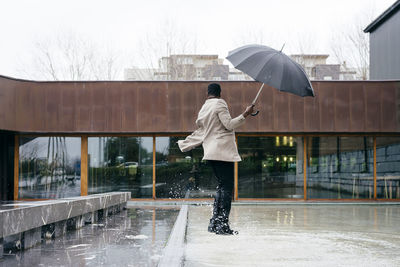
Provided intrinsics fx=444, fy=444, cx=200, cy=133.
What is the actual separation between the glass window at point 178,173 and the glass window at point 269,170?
4.03 ft

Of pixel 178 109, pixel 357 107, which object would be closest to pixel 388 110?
pixel 357 107

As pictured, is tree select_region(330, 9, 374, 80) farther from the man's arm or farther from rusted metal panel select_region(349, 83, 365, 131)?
the man's arm

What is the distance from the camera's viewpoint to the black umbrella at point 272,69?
5.40m

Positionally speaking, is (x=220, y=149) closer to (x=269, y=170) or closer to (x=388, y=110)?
(x=269, y=170)

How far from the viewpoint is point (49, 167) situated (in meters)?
15.2

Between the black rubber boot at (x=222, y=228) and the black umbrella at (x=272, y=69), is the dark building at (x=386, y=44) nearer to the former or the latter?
the black umbrella at (x=272, y=69)

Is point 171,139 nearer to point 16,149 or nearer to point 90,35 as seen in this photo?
point 16,149

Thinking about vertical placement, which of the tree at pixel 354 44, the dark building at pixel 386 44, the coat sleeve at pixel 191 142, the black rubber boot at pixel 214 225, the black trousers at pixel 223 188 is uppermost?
the tree at pixel 354 44

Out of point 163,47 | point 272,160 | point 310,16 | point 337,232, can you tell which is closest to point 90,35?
point 163,47

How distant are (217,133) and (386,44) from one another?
1652 centimetres

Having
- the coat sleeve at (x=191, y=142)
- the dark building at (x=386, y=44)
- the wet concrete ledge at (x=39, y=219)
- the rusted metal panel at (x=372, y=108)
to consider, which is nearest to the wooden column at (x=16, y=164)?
the wet concrete ledge at (x=39, y=219)

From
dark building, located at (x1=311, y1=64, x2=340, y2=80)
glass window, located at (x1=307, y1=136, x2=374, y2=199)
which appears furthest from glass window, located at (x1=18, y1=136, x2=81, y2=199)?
dark building, located at (x1=311, y1=64, x2=340, y2=80)

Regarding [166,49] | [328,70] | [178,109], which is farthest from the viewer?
[328,70]

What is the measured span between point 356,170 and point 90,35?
24522mm
